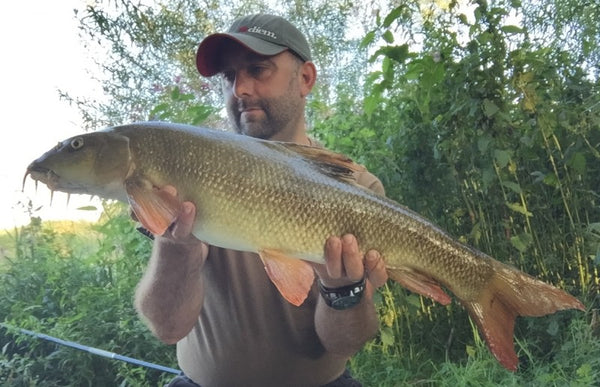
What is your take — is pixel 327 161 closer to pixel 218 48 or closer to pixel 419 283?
pixel 419 283

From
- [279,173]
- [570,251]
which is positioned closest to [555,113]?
[570,251]

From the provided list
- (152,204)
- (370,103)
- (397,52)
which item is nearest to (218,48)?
(152,204)

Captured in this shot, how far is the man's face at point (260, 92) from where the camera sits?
5.13 ft

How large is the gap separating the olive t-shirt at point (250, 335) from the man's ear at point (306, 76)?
53 centimetres

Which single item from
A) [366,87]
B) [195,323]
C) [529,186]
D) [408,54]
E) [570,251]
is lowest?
[195,323]

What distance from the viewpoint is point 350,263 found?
1.20m

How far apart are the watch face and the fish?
0.67 ft

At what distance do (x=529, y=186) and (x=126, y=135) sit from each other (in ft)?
5.61

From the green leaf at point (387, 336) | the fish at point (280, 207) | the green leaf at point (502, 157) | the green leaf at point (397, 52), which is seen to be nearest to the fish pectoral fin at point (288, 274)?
the fish at point (280, 207)

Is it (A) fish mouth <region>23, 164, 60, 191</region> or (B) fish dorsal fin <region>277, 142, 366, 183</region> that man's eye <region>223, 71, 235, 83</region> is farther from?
(A) fish mouth <region>23, 164, 60, 191</region>

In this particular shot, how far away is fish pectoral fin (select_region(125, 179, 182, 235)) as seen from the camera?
3.51ft

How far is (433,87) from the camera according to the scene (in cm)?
225

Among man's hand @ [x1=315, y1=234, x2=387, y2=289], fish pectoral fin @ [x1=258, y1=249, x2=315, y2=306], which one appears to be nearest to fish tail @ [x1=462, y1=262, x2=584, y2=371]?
man's hand @ [x1=315, y1=234, x2=387, y2=289]

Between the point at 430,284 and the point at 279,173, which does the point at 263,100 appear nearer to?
the point at 279,173
